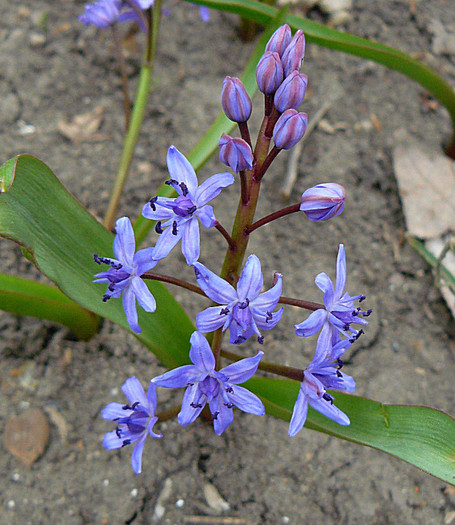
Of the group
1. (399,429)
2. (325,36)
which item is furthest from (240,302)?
(325,36)

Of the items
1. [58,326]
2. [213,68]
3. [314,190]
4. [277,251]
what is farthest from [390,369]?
[213,68]

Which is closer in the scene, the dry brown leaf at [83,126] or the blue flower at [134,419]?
the blue flower at [134,419]

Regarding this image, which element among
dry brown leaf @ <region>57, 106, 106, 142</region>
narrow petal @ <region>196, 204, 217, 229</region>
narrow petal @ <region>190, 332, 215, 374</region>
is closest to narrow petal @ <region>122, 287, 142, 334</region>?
narrow petal @ <region>190, 332, 215, 374</region>

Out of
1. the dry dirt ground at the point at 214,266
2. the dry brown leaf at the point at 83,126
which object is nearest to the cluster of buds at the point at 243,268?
the dry dirt ground at the point at 214,266

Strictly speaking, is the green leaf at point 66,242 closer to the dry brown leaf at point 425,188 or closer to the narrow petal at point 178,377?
the narrow petal at point 178,377

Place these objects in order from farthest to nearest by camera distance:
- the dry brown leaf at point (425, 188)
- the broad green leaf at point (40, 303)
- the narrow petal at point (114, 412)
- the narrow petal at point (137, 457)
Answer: the dry brown leaf at point (425, 188) → the broad green leaf at point (40, 303) → the narrow petal at point (114, 412) → the narrow petal at point (137, 457)

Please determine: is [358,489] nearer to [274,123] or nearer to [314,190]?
[314,190]

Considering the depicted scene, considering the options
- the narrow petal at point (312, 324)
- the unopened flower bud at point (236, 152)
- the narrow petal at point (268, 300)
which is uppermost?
the unopened flower bud at point (236, 152)
